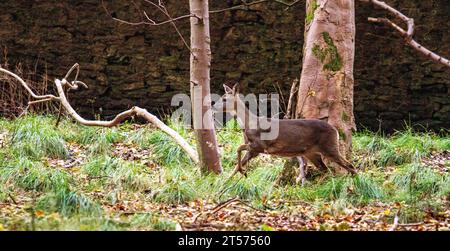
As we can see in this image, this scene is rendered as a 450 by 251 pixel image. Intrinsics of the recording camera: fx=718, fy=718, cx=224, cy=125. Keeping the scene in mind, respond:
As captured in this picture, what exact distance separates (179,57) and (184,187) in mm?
5060

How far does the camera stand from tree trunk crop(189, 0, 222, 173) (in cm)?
813

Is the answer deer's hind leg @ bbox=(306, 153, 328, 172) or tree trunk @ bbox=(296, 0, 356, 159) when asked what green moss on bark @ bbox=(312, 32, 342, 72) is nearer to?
tree trunk @ bbox=(296, 0, 356, 159)

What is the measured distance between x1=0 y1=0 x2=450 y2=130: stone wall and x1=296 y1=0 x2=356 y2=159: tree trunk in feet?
12.6

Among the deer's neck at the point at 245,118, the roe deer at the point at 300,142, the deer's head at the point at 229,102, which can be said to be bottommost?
the roe deer at the point at 300,142

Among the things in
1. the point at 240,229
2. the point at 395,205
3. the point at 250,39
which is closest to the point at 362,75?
the point at 250,39

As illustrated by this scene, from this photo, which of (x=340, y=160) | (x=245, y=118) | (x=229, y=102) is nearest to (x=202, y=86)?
(x=229, y=102)

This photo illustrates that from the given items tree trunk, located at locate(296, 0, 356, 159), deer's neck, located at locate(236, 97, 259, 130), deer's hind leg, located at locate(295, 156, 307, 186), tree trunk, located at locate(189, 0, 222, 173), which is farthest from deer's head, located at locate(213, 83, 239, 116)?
deer's hind leg, located at locate(295, 156, 307, 186)

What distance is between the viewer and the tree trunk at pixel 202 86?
8133 mm

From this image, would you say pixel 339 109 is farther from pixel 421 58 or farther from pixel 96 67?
pixel 96 67

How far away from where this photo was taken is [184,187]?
755cm

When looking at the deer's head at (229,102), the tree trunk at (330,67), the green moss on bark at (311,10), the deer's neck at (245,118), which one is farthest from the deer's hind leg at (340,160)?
the green moss on bark at (311,10)

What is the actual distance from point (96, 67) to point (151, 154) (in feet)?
10.5

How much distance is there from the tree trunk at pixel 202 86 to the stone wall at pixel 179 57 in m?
3.97

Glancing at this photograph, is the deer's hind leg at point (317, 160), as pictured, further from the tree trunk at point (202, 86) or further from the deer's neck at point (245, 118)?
the tree trunk at point (202, 86)
